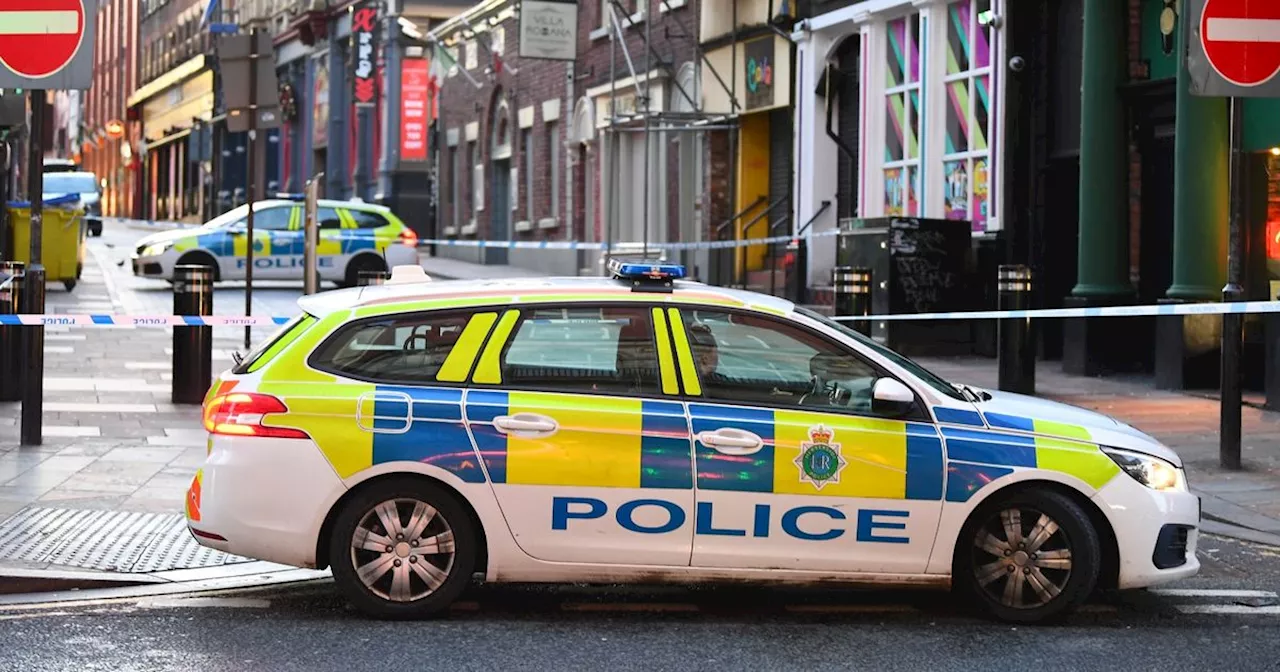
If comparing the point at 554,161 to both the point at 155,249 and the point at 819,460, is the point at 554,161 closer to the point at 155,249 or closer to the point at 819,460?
the point at 155,249

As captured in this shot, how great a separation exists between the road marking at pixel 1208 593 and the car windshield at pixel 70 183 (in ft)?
146

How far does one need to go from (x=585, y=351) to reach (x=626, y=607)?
1.07m

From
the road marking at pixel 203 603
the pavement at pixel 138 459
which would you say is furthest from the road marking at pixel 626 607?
the pavement at pixel 138 459

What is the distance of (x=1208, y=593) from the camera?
27.4 ft

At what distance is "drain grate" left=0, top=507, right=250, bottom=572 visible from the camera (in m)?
8.48

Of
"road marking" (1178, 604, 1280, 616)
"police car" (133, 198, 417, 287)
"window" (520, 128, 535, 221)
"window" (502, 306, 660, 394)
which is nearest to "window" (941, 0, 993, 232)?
"police car" (133, 198, 417, 287)

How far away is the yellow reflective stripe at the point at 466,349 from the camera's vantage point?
765cm

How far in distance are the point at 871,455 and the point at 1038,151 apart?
13013 millimetres

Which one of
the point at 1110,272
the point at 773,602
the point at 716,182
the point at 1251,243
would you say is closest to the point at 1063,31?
the point at 1110,272

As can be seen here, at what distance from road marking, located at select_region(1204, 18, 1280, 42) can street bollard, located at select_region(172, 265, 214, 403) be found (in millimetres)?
7429

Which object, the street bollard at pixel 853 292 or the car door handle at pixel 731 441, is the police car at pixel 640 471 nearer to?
the car door handle at pixel 731 441

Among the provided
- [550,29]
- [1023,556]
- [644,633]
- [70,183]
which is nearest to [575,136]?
[550,29]

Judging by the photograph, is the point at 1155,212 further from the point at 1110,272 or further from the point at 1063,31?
the point at 1063,31

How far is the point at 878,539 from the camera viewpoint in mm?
7570
